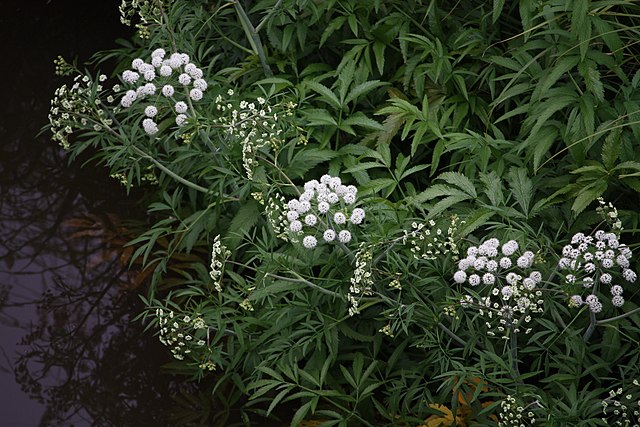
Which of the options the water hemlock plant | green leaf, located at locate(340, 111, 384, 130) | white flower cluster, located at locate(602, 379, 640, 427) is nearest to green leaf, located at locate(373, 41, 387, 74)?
the water hemlock plant

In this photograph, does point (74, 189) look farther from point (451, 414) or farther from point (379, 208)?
point (451, 414)

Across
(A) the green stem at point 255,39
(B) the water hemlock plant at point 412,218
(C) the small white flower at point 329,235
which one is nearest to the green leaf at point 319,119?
(B) the water hemlock plant at point 412,218

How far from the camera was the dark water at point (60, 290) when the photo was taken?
3008mm

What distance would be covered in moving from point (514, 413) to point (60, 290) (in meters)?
1.86

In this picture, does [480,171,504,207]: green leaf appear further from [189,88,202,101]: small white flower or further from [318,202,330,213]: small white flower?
[189,88,202,101]: small white flower

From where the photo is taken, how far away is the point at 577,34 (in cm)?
273

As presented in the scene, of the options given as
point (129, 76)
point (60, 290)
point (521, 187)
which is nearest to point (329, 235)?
point (521, 187)

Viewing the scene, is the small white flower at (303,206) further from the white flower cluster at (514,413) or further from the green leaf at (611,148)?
the green leaf at (611,148)

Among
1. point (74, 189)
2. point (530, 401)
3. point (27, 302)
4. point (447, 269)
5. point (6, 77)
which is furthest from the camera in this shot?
point (6, 77)

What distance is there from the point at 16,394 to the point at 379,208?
1.35 m

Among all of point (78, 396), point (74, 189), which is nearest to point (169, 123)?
point (74, 189)

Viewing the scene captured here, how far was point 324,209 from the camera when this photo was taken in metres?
2.25

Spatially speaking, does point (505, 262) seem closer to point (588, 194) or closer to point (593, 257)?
point (593, 257)

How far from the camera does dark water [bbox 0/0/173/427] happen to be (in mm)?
3008
